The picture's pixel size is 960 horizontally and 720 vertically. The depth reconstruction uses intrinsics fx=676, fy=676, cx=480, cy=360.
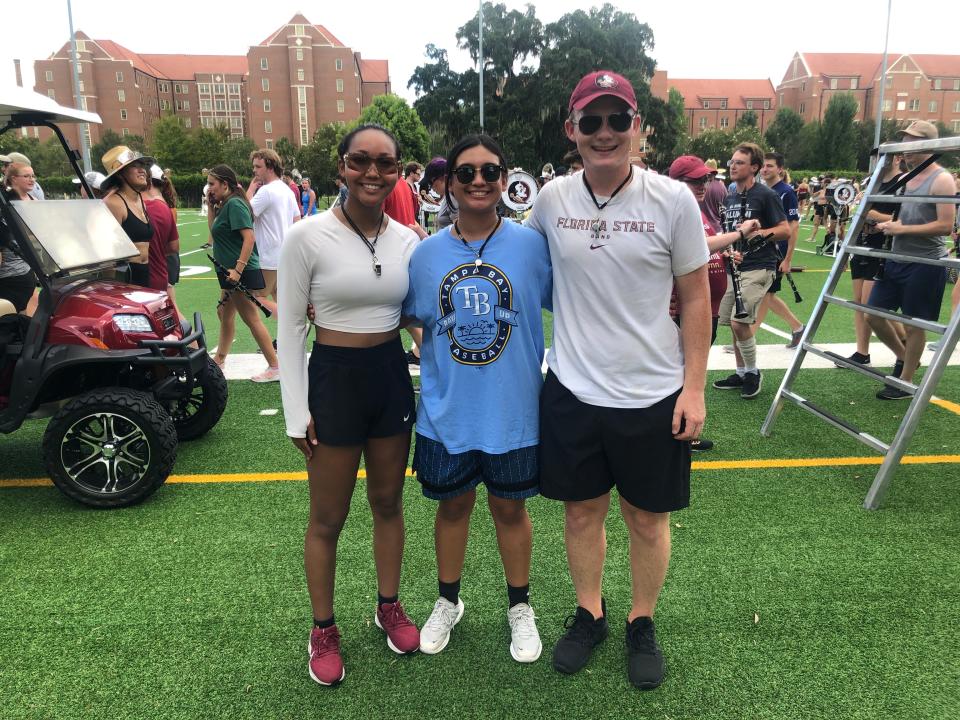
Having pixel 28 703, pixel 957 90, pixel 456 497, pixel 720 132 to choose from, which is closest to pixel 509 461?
pixel 456 497

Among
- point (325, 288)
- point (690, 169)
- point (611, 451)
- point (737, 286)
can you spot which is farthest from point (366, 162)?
point (737, 286)

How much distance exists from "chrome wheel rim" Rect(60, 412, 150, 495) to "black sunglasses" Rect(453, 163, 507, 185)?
2.42 meters

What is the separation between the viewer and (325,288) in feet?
6.90

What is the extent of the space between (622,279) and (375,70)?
115 meters

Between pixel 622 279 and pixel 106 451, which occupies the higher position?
pixel 622 279

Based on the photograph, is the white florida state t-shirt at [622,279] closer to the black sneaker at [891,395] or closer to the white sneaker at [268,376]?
the black sneaker at [891,395]

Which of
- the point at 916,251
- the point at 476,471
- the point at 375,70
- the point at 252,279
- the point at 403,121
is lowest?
the point at 476,471

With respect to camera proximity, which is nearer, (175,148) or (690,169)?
(690,169)

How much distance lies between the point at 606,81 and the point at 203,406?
11.7 ft

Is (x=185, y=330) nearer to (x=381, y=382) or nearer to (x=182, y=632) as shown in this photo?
(x=182, y=632)

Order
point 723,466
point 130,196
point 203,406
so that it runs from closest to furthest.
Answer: point 723,466
point 203,406
point 130,196

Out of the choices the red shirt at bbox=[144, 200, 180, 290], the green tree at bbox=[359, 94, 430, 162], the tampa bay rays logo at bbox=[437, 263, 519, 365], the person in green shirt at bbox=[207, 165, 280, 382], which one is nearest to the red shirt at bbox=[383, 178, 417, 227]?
the person in green shirt at bbox=[207, 165, 280, 382]

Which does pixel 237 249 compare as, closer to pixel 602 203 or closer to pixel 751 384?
pixel 751 384

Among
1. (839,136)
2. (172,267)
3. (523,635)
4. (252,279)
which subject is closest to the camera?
(523,635)
